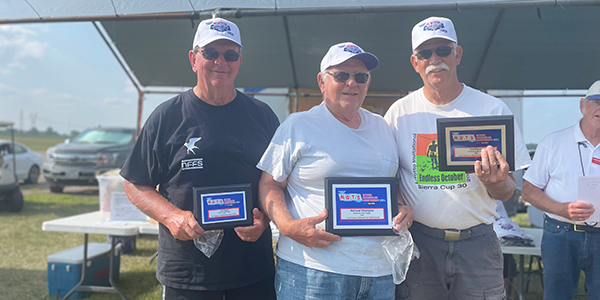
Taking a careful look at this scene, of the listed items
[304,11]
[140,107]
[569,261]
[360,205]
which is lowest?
[569,261]

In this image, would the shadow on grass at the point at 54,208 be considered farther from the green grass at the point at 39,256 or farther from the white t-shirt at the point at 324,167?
the white t-shirt at the point at 324,167

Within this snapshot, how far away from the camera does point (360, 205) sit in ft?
5.87

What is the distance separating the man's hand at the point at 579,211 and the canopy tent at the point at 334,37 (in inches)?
90.5

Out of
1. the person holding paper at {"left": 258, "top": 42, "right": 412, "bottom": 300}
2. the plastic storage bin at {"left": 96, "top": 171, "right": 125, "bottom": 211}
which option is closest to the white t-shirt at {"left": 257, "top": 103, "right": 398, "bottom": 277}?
the person holding paper at {"left": 258, "top": 42, "right": 412, "bottom": 300}

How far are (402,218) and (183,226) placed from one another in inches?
41.8

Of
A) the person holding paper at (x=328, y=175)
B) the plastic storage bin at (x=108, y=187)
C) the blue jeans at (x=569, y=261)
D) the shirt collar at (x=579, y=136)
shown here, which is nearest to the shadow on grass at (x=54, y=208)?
the plastic storage bin at (x=108, y=187)

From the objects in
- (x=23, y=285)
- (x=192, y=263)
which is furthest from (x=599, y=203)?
(x=23, y=285)

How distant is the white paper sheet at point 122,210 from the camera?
14.1ft

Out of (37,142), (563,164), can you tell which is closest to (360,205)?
(563,164)

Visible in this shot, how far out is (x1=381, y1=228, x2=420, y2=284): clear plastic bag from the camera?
1.82m

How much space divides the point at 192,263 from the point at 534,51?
6234 millimetres

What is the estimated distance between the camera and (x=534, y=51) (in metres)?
6.10

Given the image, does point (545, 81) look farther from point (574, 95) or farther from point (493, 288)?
point (493, 288)

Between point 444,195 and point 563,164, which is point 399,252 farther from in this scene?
point 563,164
